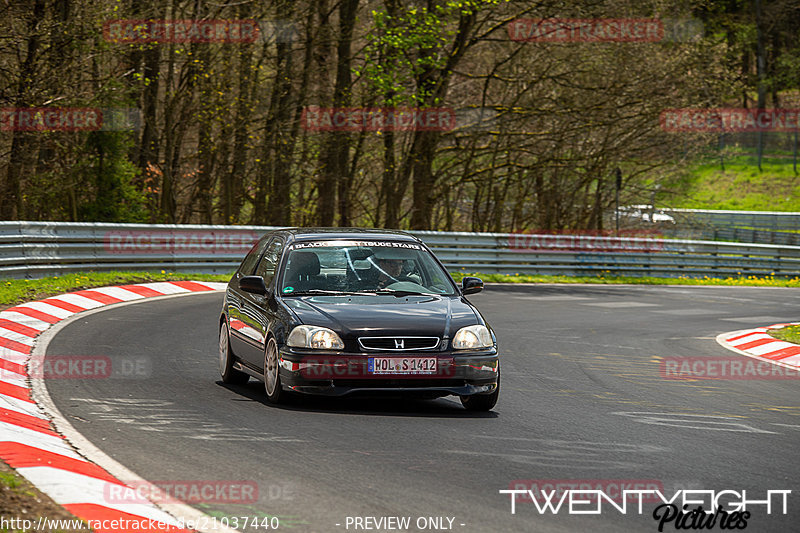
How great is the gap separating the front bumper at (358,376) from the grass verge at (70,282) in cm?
824

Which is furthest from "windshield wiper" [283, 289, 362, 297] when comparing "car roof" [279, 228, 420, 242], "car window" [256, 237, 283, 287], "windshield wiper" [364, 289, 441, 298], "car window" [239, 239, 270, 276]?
"car window" [239, 239, 270, 276]

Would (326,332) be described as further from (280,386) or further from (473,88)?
(473,88)

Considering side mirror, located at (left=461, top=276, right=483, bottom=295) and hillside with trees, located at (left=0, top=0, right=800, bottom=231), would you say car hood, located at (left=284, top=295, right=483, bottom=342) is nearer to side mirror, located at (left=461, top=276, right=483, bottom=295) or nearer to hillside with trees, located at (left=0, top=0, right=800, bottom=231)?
side mirror, located at (left=461, top=276, right=483, bottom=295)

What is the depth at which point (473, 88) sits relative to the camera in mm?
33875

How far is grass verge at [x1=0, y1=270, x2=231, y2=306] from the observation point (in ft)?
54.5

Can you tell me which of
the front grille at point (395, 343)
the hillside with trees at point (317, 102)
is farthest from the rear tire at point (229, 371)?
the hillside with trees at point (317, 102)

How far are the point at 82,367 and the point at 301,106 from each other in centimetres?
1911

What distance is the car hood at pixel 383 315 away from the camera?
29.2 ft

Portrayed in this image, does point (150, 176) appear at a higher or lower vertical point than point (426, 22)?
lower

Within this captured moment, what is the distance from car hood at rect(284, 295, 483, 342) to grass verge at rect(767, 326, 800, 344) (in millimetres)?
7807

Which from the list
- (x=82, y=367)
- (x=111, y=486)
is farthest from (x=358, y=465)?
(x=82, y=367)

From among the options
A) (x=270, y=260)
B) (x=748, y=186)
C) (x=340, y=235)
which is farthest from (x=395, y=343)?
(x=748, y=186)

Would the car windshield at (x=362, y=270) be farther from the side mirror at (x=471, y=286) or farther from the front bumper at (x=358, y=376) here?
the front bumper at (x=358, y=376)

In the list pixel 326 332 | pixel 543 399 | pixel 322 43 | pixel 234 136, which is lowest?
pixel 543 399
